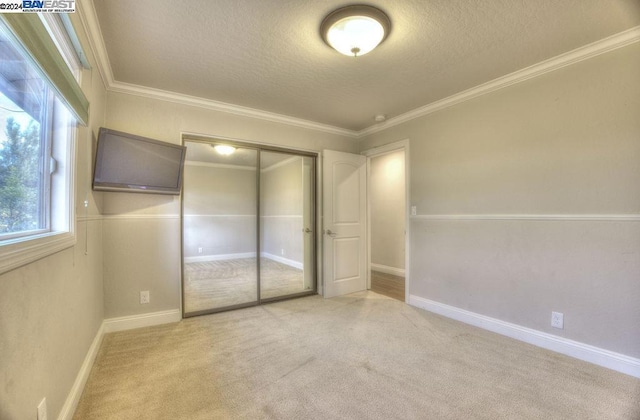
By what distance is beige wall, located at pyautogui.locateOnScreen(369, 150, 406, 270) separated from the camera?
5234 millimetres

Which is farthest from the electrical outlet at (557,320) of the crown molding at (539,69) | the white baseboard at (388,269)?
the white baseboard at (388,269)

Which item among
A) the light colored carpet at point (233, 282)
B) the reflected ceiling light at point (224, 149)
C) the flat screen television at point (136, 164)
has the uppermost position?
the reflected ceiling light at point (224, 149)

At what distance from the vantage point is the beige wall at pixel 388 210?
523 cm

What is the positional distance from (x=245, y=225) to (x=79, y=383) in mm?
2358

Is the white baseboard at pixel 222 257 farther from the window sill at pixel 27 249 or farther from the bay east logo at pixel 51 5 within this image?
the bay east logo at pixel 51 5

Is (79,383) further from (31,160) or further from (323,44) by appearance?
(323,44)

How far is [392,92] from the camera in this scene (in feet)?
9.50

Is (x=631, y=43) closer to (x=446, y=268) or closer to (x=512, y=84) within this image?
(x=512, y=84)

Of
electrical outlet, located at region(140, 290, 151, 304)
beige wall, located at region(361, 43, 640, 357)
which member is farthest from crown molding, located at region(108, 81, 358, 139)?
electrical outlet, located at region(140, 290, 151, 304)

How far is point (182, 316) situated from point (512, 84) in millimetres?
4011

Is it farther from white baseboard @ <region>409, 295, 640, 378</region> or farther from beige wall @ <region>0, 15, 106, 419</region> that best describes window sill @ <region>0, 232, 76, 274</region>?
white baseboard @ <region>409, 295, 640, 378</region>

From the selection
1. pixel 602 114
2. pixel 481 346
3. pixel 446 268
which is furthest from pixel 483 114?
pixel 481 346

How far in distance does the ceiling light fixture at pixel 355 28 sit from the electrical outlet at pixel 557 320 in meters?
2.58

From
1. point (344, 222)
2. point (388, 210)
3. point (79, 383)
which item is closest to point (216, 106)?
point (344, 222)
